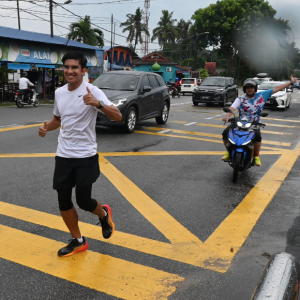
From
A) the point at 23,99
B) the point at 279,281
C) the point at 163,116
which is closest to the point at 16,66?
the point at 23,99

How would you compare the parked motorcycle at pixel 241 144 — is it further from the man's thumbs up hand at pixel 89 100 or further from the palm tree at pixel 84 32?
the palm tree at pixel 84 32

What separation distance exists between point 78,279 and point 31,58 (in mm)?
21964

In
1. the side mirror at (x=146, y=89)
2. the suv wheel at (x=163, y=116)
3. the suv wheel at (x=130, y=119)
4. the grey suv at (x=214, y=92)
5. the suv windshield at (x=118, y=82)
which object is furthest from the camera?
the grey suv at (x=214, y=92)

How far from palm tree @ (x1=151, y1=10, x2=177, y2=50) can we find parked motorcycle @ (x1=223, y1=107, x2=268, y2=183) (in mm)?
65630

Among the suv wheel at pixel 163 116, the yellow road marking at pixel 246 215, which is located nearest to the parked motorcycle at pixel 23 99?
the suv wheel at pixel 163 116

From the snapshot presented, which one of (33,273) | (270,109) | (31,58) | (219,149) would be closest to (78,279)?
(33,273)

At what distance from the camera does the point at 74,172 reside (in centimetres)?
348

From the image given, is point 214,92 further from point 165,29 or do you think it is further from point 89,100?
point 165,29

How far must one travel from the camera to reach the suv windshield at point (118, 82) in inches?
470

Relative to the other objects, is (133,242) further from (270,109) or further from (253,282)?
(270,109)

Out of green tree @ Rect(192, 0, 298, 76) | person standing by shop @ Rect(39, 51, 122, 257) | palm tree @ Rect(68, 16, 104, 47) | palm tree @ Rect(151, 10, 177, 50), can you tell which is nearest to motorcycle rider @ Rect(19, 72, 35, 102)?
person standing by shop @ Rect(39, 51, 122, 257)

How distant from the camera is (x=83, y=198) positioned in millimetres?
3521

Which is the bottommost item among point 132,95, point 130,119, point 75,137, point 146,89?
point 130,119

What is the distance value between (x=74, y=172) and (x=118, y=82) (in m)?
8.91
